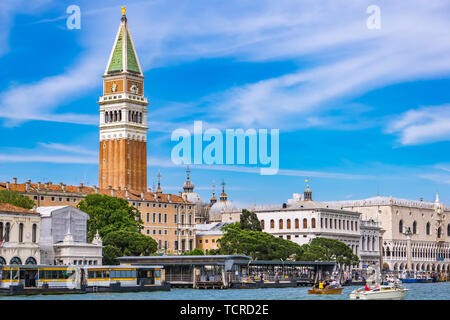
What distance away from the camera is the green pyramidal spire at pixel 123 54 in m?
134

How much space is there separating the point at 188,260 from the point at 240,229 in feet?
75.2

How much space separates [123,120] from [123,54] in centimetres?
1047

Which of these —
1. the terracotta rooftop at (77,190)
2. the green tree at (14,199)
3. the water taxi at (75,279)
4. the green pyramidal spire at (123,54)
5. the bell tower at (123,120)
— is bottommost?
the water taxi at (75,279)

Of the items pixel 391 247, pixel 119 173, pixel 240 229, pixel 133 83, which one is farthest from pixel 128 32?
pixel 391 247

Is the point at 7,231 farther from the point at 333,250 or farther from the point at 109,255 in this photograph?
the point at 333,250

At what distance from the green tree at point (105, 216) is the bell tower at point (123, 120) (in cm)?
3652

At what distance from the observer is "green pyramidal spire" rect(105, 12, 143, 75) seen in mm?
134500

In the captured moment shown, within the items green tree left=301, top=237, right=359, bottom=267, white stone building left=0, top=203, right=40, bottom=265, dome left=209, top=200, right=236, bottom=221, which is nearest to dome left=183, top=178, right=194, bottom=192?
dome left=209, top=200, right=236, bottom=221

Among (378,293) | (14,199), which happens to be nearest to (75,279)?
(14,199)

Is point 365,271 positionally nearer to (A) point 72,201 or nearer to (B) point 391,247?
(B) point 391,247

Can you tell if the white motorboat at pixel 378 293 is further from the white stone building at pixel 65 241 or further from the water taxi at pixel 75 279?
the white stone building at pixel 65 241

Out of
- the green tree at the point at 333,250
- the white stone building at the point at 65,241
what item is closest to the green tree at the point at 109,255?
the white stone building at the point at 65,241

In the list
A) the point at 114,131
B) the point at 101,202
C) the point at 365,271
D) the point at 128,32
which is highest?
the point at 128,32
